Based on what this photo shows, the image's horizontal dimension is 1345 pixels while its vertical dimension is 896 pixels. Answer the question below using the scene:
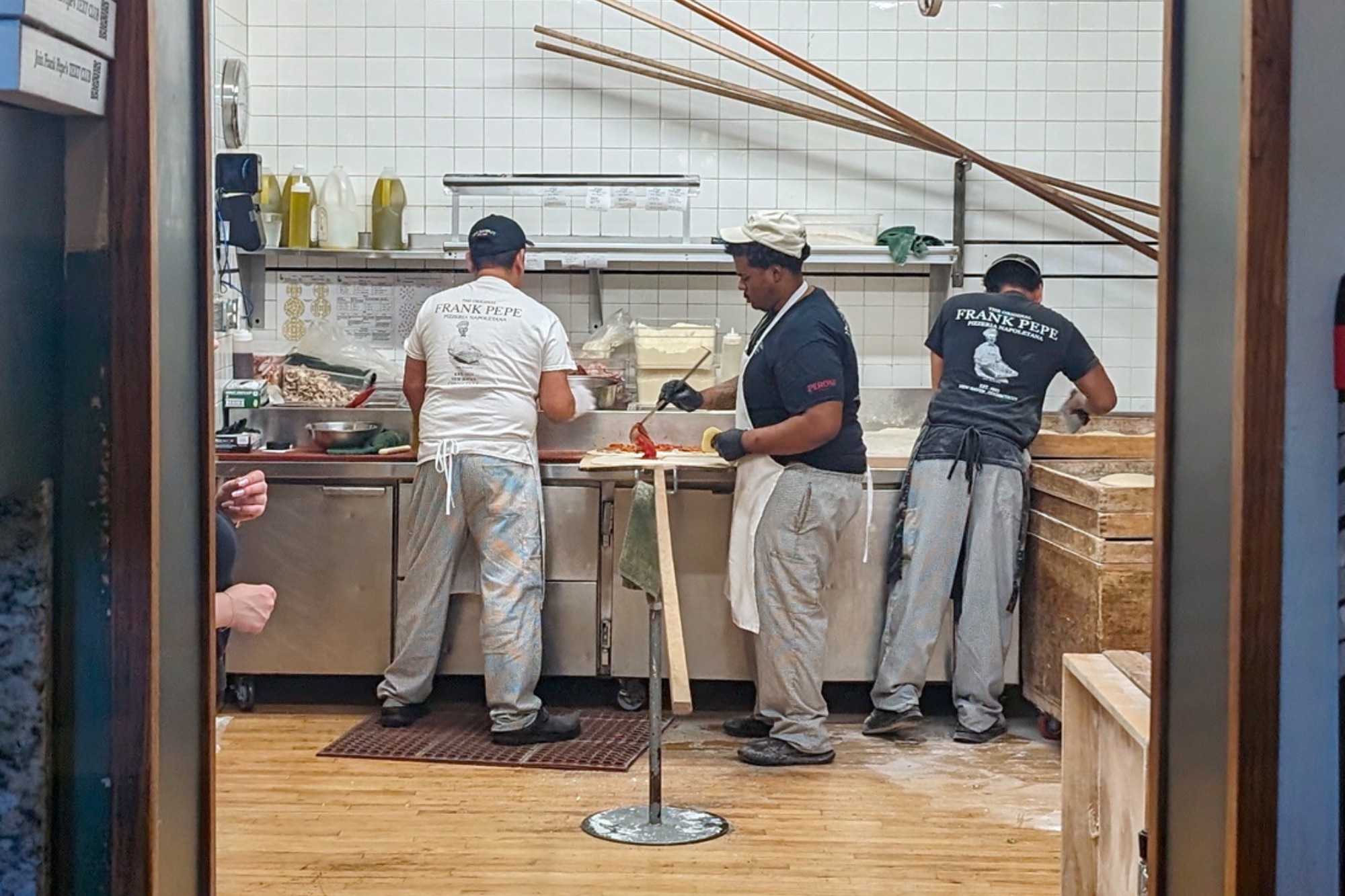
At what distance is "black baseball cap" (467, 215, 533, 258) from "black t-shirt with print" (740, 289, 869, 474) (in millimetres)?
811

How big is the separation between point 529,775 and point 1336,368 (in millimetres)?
3106

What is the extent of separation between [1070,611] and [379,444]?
2.34 meters

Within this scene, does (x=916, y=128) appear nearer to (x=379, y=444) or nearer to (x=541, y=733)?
(x=379, y=444)

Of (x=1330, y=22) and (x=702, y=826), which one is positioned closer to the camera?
(x=1330, y=22)

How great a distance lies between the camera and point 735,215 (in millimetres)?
6012

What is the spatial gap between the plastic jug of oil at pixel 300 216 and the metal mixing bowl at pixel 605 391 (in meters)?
1.24

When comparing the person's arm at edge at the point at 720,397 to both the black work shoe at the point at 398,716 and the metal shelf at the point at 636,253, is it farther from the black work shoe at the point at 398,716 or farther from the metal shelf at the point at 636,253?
the black work shoe at the point at 398,716

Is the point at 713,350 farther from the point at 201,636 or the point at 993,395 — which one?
the point at 201,636

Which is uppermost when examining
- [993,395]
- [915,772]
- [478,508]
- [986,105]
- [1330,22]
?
[986,105]

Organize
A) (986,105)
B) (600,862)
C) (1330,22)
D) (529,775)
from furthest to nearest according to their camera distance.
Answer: (986,105), (529,775), (600,862), (1330,22)

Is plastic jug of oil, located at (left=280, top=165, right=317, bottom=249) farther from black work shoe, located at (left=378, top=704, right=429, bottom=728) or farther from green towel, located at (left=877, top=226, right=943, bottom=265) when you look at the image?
green towel, located at (left=877, top=226, right=943, bottom=265)

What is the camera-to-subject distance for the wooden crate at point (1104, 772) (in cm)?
245

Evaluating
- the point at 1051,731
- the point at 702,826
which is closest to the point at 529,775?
the point at 702,826

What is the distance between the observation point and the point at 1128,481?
4.68 meters
